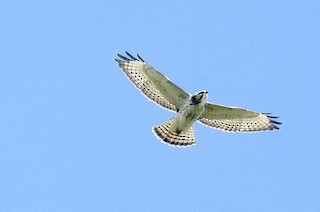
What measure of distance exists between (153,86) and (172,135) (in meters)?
1.44

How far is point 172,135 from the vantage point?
2364 centimetres

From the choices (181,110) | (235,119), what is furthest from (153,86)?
(235,119)

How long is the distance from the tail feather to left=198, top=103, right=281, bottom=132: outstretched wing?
73 cm

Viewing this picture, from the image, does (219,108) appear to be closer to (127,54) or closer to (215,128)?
(215,128)

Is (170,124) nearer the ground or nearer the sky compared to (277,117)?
nearer the ground

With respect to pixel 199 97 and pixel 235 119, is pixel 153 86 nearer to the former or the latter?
pixel 199 97

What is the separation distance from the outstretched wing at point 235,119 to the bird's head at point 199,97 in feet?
2.53

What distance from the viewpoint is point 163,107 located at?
23812 millimetres

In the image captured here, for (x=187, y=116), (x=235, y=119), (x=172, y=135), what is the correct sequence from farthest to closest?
(x=235, y=119) < (x=172, y=135) < (x=187, y=116)

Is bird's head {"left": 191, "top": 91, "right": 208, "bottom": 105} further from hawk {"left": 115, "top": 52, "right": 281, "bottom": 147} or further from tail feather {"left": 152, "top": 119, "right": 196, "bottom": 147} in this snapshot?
tail feather {"left": 152, "top": 119, "right": 196, "bottom": 147}

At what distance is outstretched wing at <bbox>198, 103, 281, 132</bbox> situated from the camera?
2411 centimetres

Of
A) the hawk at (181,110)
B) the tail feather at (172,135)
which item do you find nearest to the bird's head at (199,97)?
the hawk at (181,110)

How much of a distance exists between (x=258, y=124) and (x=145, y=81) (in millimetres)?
3441

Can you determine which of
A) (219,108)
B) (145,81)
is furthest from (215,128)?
(145,81)
